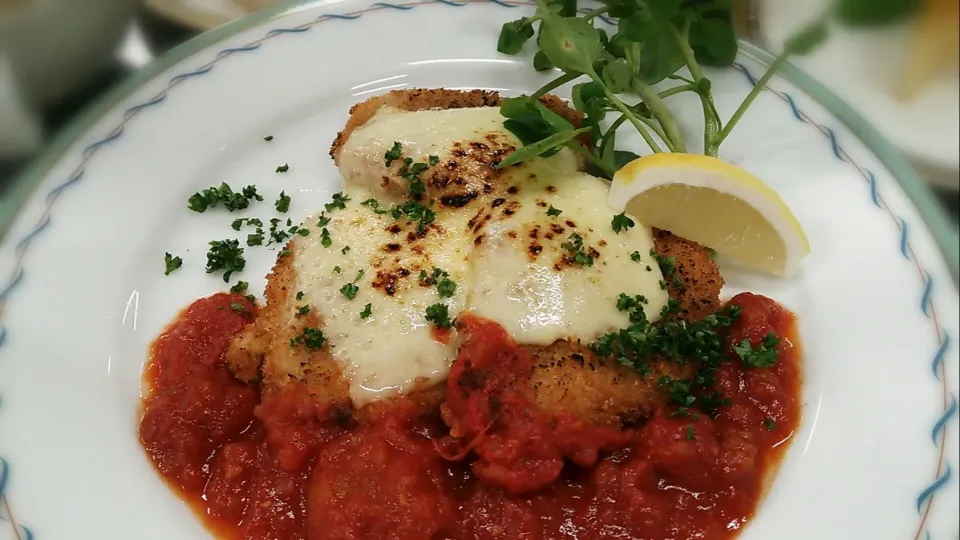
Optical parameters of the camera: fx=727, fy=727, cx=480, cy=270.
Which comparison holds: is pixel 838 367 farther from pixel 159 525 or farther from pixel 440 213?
pixel 159 525

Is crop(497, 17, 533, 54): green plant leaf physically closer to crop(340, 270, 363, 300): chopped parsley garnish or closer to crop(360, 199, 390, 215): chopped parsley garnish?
crop(360, 199, 390, 215): chopped parsley garnish

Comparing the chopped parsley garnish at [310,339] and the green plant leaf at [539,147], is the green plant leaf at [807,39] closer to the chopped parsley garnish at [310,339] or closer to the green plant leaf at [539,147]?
the green plant leaf at [539,147]

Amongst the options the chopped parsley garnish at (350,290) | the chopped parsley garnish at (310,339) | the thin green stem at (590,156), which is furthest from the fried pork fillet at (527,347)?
the thin green stem at (590,156)

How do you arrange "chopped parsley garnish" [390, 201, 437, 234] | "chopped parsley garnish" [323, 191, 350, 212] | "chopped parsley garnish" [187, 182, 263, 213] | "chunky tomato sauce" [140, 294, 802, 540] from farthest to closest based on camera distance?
"chopped parsley garnish" [187, 182, 263, 213] → "chopped parsley garnish" [323, 191, 350, 212] → "chopped parsley garnish" [390, 201, 437, 234] → "chunky tomato sauce" [140, 294, 802, 540]

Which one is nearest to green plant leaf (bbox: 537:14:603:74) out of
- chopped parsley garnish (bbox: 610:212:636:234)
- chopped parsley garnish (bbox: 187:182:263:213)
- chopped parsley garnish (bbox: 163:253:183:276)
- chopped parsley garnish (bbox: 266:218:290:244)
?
chopped parsley garnish (bbox: 610:212:636:234)

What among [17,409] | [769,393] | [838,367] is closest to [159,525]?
[17,409]
